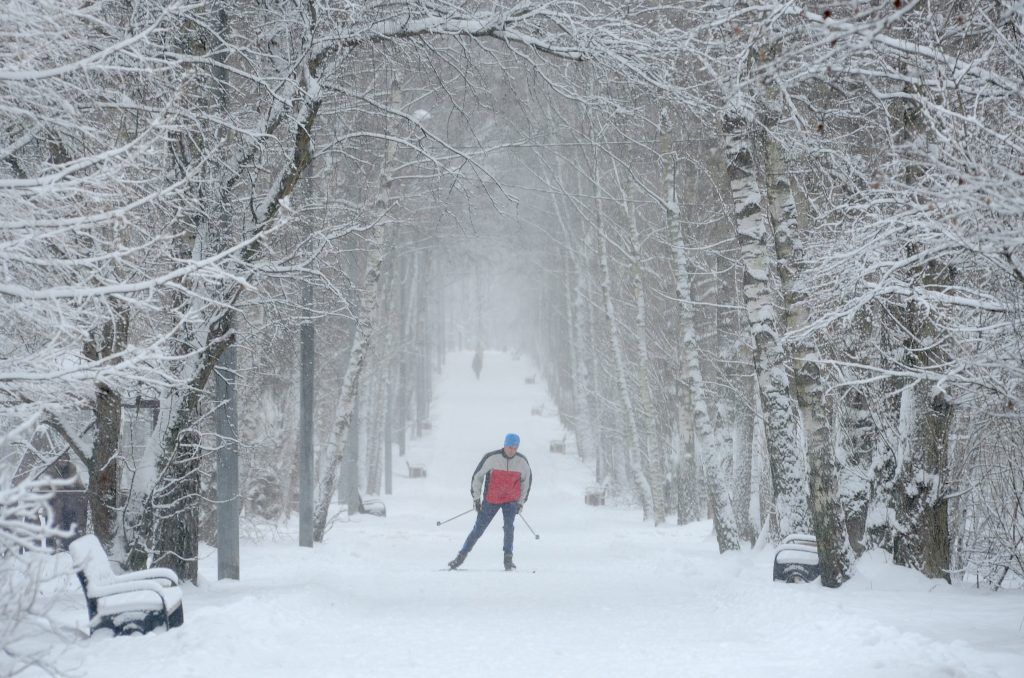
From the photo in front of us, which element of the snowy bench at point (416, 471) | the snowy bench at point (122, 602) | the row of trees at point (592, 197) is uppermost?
the row of trees at point (592, 197)

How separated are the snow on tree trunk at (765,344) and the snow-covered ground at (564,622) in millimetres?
969

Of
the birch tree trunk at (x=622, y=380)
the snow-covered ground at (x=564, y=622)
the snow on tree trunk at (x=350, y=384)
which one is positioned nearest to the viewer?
the snow-covered ground at (x=564, y=622)

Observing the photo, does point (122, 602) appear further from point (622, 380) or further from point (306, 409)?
point (622, 380)

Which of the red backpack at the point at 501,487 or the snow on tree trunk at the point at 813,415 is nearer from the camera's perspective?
the snow on tree trunk at the point at 813,415

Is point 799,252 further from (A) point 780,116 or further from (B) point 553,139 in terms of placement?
(B) point 553,139

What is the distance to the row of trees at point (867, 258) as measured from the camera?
6949 millimetres

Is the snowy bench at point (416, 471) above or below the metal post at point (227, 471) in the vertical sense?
below

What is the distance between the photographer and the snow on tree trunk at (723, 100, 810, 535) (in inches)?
488

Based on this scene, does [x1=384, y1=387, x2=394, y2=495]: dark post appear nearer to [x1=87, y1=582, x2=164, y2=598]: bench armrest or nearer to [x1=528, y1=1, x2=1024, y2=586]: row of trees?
[x1=528, y1=1, x2=1024, y2=586]: row of trees

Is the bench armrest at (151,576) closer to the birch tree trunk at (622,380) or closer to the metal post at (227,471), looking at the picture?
the metal post at (227,471)

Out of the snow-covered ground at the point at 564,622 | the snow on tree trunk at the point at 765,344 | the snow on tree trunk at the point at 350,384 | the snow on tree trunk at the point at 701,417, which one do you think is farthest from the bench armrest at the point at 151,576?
the snow on tree trunk at the point at 350,384

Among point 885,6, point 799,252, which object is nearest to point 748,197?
point 799,252

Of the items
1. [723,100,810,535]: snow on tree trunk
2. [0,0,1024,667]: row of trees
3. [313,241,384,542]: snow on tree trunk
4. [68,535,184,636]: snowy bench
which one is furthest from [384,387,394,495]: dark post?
[68,535,184,636]: snowy bench

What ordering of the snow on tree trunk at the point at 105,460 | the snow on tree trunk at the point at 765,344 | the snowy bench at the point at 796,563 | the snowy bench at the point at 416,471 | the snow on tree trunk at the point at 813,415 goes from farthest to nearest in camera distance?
the snowy bench at the point at 416,471, the snow on tree trunk at the point at 765,344, the snowy bench at the point at 796,563, the snow on tree trunk at the point at 813,415, the snow on tree trunk at the point at 105,460
